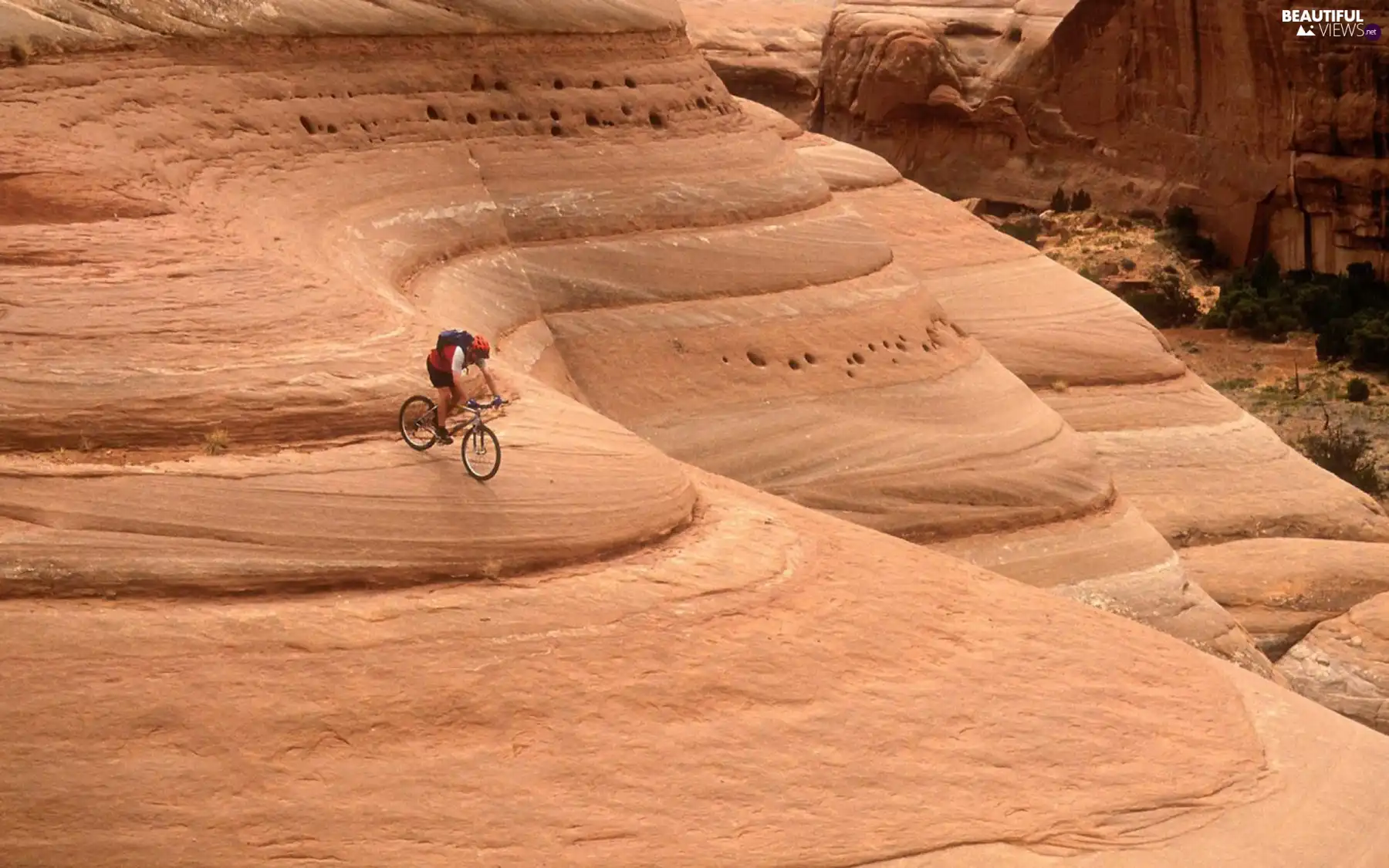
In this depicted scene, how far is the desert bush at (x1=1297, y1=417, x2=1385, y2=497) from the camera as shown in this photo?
24.3m

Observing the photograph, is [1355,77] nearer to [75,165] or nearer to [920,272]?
[920,272]

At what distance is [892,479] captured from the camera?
47.9 feet

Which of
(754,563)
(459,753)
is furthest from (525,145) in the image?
(459,753)

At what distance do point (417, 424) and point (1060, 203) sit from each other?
34.0m

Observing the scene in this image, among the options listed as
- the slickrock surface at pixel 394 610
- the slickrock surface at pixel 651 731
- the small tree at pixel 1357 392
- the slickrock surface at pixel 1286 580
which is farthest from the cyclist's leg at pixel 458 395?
the small tree at pixel 1357 392

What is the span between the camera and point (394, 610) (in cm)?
763

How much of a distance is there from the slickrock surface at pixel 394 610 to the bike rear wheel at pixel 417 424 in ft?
0.22

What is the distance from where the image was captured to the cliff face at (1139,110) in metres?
33.6

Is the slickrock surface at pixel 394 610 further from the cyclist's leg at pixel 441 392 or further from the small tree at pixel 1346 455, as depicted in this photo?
the small tree at pixel 1346 455

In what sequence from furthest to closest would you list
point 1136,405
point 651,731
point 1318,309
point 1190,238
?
point 1190,238, point 1318,309, point 1136,405, point 651,731

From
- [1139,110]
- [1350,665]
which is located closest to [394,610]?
[1350,665]

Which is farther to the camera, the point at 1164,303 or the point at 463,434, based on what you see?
the point at 1164,303

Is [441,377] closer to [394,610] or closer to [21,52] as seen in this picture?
[394,610]

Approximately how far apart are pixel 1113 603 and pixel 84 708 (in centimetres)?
1015
